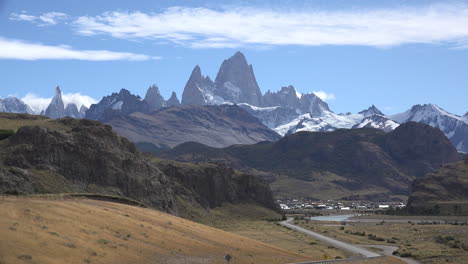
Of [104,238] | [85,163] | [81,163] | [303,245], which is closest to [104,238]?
[104,238]

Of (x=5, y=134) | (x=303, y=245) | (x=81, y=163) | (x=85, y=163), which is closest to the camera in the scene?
(x=303, y=245)

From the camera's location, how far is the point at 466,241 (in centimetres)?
11925

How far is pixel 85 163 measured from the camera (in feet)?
384

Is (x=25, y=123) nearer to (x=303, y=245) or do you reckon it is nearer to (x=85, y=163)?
(x=85, y=163)

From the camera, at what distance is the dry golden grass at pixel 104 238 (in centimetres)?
4419

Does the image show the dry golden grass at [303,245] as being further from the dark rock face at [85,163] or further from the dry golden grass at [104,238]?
the dark rock face at [85,163]

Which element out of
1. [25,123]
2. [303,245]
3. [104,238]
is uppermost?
[25,123]

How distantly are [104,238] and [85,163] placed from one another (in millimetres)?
66598

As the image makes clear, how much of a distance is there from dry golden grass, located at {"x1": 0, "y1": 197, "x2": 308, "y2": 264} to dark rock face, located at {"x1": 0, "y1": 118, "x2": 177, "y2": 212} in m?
30.9

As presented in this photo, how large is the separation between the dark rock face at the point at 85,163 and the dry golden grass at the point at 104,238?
30.9 metres

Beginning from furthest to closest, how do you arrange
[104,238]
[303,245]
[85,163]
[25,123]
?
[25,123]
[85,163]
[303,245]
[104,238]

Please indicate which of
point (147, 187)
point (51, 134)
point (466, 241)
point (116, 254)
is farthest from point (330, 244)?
point (116, 254)

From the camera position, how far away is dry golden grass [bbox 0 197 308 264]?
145ft

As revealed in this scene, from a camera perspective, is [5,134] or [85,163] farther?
[5,134]
